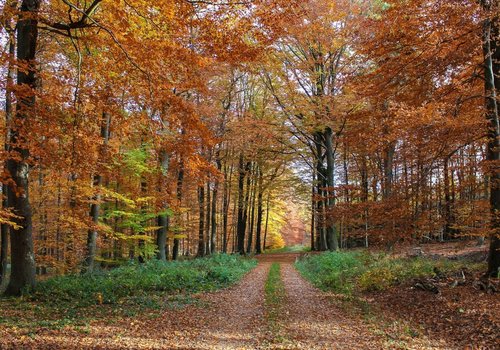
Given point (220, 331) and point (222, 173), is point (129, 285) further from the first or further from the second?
point (220, 331)

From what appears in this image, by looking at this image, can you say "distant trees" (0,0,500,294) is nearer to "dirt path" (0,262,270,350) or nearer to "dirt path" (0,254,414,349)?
"dirt path" (0,254,414,349)

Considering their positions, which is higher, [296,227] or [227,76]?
[227,76]

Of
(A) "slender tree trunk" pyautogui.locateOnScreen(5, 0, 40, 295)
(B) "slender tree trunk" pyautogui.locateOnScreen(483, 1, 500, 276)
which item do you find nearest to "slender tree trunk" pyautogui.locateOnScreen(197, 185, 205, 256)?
(A) "slender tree trunk" pyautogui.locateOnScreen(5, 0, 40, 295)

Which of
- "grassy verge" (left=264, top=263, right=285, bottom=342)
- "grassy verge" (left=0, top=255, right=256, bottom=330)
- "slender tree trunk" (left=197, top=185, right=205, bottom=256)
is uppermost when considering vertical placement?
"slender tree trunk" (left=197, top=185, right=205, bottom=256)

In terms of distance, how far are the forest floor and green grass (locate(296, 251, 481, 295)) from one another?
112 cm

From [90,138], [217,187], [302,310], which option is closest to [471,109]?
[302,310]

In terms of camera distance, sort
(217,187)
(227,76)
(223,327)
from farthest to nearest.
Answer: (217,187), (227,76), (223,327)

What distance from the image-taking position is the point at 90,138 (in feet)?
37.1

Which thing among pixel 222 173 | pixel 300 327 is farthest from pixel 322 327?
pixel 222 173

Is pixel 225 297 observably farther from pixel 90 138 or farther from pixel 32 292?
pixel 90 138

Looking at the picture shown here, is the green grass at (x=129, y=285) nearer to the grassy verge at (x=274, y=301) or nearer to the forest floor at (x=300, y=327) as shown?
the grassy verge at (x=274, y=301)

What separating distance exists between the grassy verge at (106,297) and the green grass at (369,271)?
154 inches

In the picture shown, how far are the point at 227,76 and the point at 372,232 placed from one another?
16965mm

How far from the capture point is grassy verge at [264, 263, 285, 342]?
7.31m
